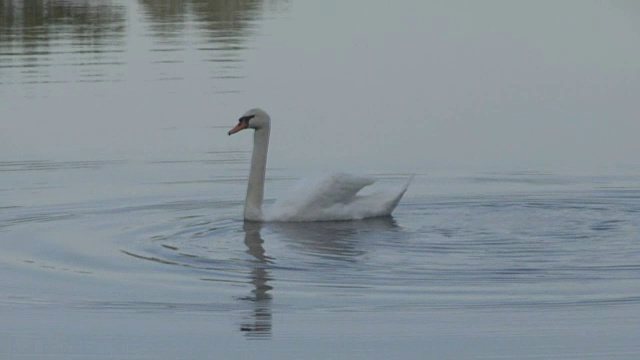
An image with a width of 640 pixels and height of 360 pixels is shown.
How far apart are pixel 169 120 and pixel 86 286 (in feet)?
30.4

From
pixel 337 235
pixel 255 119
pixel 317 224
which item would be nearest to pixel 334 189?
pixel 317 224

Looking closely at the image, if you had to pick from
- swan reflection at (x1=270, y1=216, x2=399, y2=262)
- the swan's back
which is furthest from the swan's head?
swan reflection at (x1=270, y1=216, x2=399, y2=262)

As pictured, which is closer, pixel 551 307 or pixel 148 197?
pixel 551 307

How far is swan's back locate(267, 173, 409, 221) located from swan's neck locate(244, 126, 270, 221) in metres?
0.12

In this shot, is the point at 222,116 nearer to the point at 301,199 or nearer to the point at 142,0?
the point at 301,199

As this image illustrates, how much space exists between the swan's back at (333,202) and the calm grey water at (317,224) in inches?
5.5

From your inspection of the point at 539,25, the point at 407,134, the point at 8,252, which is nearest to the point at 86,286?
the point at 8,252

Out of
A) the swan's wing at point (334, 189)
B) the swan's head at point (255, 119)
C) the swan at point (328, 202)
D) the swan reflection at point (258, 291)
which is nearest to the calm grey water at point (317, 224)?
the swan reflection at point (258, 291)

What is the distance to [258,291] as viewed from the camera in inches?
400

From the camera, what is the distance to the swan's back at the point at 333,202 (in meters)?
13.1

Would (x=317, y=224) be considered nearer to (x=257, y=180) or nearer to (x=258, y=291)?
(x=257, y=180)

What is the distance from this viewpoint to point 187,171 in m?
15.6

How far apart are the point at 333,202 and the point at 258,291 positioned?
10.2 ft

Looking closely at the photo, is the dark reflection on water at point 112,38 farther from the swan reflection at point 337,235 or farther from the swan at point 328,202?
the swan reflection at point 337,235
